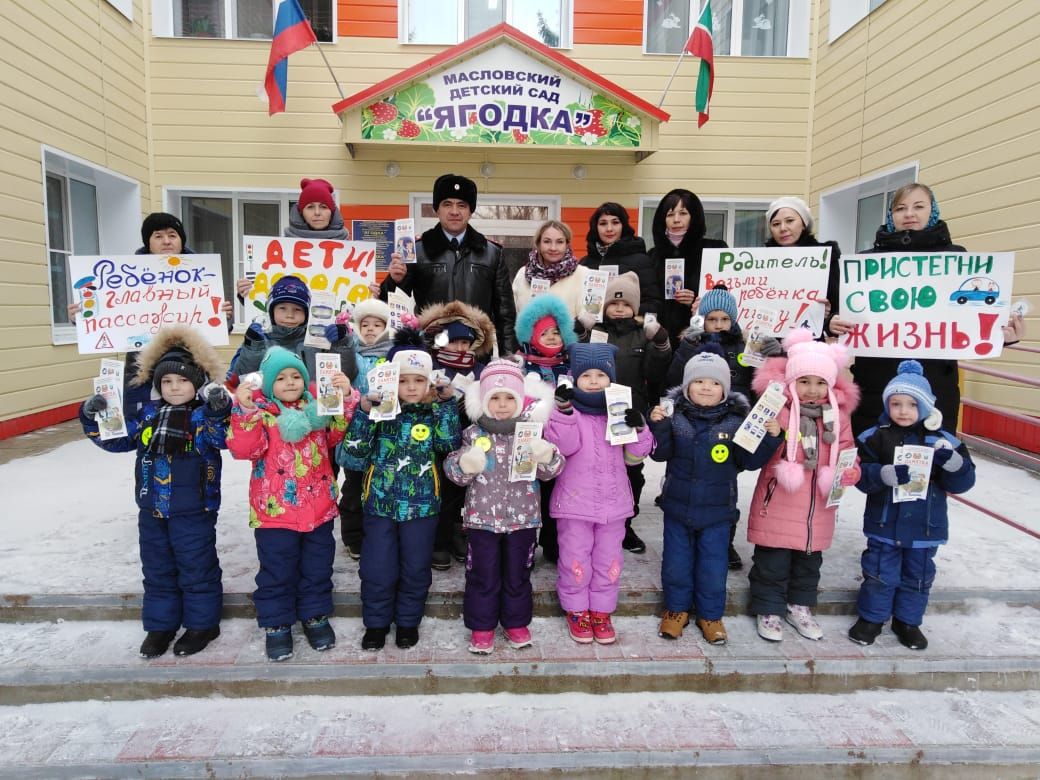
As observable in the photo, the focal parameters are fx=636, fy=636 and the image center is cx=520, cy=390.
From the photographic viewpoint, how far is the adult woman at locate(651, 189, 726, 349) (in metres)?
3.78

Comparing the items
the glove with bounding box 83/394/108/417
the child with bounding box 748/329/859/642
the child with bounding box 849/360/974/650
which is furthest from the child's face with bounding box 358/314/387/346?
the child with bounding box 849/360/974/650

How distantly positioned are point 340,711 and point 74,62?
25.0ft

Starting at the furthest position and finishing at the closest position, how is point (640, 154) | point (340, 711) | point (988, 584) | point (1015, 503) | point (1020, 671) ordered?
point (640, 154), point (1015, 503), point (988, 584), point (1020, 671), point (340, 711)

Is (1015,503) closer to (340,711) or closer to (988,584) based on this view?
(988,584)

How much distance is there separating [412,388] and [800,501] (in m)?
1.92

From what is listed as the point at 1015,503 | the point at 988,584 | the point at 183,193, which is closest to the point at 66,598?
the point at 988,584

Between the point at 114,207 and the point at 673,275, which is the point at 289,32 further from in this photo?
the point at 673,275

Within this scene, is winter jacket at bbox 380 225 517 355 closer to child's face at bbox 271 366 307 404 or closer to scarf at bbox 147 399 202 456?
child's face at bbox 271 366 307 404

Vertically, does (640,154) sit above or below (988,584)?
above

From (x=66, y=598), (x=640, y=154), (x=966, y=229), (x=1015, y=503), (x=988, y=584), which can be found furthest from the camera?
(x=640, y=154)

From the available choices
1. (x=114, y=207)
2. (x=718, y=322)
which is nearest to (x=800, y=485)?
(x=718, y=322)

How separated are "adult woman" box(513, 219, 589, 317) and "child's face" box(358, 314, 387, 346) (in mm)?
878

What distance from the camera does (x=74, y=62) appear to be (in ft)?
22.6

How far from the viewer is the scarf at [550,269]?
12.5ft
